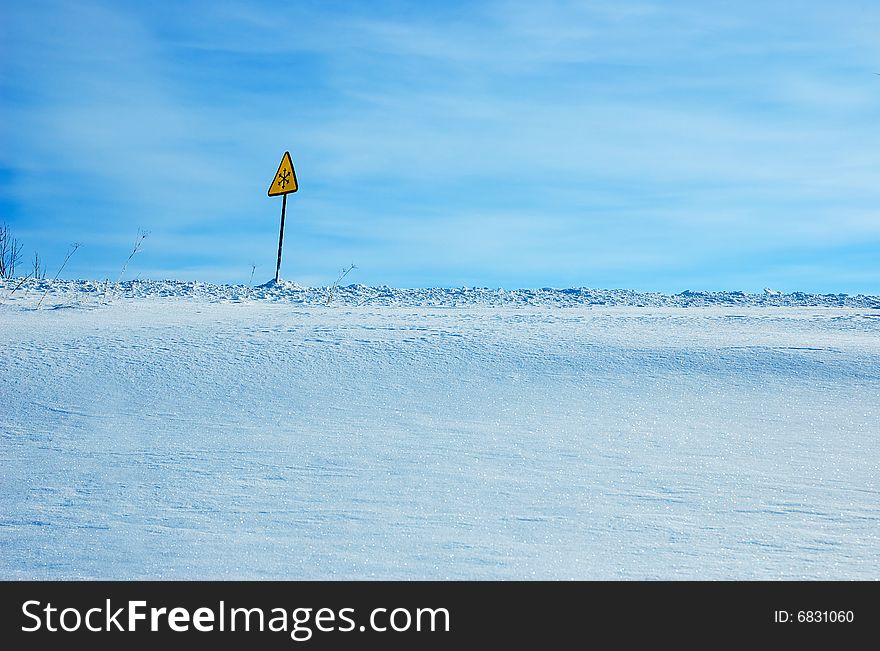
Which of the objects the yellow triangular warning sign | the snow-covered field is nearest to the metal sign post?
the yellow triangular warning sign

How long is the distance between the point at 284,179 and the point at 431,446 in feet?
18.9

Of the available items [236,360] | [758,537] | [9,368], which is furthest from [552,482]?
[9,368]

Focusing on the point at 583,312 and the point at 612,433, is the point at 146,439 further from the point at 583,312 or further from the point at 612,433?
the point at 583,312

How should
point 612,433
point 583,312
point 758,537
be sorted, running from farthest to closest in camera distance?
1. point 583,312
2. point 612,433
3. point 758,537

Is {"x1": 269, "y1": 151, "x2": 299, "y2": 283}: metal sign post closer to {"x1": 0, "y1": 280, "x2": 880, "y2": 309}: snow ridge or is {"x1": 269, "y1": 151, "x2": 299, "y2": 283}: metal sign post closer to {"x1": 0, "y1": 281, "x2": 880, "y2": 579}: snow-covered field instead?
{"x1": 0, "y1": 280, "x2": 880, "y2": 309}: snow ridge

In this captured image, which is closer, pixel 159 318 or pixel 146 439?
pixel 146 439

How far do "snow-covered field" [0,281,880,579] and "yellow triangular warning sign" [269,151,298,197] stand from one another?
10.2ft

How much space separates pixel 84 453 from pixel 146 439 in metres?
0.22

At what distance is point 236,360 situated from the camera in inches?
150

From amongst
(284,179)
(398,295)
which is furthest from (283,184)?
(398,295)

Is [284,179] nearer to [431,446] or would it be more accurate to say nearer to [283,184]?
[283,184]

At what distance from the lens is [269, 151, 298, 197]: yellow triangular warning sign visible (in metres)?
7.93

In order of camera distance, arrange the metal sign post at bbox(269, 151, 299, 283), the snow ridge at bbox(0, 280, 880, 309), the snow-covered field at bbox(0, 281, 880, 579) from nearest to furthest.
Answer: the snow-covered field at bbox(0, 281, 880, 579) < the snow ridge at bbox(0, 280, 880, 309) < the metal sign post at bbox(269, 151, 299, 283)
